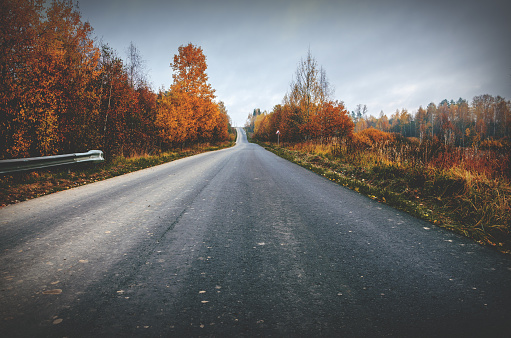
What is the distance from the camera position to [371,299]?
79.7 inches

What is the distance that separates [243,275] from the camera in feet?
7.78

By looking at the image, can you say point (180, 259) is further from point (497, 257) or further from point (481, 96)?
point (481, 96)

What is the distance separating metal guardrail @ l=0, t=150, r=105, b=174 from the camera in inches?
239

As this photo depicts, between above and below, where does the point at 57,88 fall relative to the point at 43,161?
above

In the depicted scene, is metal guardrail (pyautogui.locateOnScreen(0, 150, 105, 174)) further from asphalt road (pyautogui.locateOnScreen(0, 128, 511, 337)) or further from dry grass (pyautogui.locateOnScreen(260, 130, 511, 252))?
dry grass (pyautogui.locateOnScreen(260, 130, 511, 252))

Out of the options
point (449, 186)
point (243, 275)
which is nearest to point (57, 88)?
point (243, 275)

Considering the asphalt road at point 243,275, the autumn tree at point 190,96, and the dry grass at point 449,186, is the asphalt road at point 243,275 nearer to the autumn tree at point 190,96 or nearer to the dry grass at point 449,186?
the dry grass at point 449,186

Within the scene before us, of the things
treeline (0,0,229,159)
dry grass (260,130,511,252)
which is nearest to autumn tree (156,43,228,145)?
treeline (0,0,229,159)

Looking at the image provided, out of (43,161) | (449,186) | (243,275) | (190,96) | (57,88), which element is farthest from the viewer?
(190,96)

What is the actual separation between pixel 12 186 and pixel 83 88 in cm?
548

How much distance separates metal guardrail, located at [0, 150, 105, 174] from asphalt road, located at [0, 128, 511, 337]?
2866 mm

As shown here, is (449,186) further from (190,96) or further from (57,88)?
(190,96)

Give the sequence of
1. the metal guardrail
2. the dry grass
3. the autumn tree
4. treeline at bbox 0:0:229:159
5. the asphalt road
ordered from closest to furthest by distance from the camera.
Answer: the asphalt road, the dry grass, the metal guardrail, treeline at bbox 0:0:229:159, the autumn tree

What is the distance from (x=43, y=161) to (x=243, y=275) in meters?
8.40
